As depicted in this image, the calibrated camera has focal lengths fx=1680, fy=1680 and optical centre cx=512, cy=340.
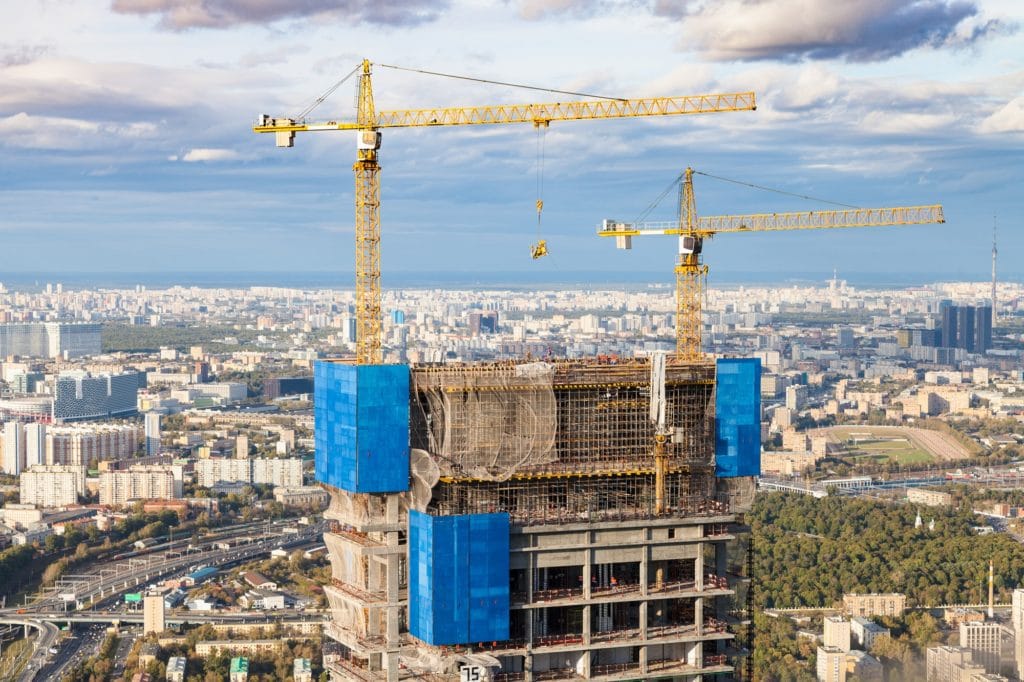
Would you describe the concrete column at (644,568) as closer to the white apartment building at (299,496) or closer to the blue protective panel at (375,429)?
the blue protective panel at (375,429)

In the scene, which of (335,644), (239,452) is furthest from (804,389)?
(335,644)

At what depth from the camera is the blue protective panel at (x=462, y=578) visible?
27.8 m

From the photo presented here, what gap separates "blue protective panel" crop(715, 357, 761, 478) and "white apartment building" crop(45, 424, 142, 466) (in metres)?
103

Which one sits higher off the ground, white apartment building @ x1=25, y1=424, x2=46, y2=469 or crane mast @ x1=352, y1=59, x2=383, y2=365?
crane mast @ x1=352, y1=59, x2=383, y2=365

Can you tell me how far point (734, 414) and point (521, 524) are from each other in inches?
191

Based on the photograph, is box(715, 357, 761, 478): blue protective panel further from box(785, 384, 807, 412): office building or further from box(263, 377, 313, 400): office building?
box(263, 377, 313, 400): office building

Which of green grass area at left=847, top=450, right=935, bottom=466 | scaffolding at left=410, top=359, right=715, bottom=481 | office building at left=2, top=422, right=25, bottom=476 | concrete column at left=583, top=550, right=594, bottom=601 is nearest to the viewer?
concrete column at left=583, top=550, right=594, bottom=601

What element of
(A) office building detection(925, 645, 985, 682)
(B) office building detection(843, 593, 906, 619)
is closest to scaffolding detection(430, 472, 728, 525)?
(A) office building detection(925, 645, 985, 682)

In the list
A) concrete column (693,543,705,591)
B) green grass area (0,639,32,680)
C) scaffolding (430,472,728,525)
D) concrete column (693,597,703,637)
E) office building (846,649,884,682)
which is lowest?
green grass area (0,639,32,680)

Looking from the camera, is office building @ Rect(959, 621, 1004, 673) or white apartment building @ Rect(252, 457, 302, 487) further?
white apartment building @ Rect(252, 457, 302, 487)

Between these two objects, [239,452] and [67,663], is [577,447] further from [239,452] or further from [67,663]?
[239,452]

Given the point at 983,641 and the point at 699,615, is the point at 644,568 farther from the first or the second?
the point at 983,641

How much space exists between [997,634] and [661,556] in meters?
41.8

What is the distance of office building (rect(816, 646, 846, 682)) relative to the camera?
2477 inches
